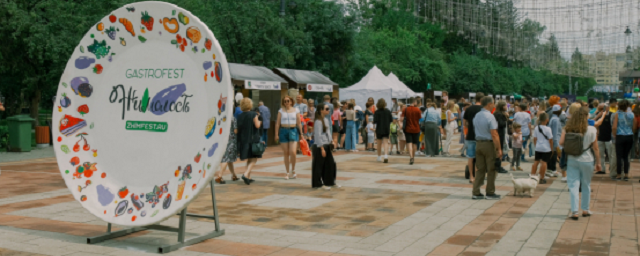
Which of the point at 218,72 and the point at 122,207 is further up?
the point at 218,72

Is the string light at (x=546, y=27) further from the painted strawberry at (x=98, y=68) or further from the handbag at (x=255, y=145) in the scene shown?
the painted strawberry at (x=98, y=68)

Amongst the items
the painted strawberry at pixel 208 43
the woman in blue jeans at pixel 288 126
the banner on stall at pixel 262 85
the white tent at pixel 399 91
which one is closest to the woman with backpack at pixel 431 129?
the banner on stall at pixel 262 85

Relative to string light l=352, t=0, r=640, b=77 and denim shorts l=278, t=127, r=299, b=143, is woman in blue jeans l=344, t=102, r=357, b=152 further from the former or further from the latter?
string light l=352, t=0, r=640, b=77

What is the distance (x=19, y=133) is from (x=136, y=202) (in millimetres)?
14745

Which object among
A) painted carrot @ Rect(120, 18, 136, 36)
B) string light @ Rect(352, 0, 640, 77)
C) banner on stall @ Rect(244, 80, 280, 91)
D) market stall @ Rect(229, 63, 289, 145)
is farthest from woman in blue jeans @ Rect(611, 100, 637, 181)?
string light @ Rect(352, 0, 640, 77)

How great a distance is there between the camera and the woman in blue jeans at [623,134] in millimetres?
13461

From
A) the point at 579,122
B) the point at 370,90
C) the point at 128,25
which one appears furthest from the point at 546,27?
the point at 128,25

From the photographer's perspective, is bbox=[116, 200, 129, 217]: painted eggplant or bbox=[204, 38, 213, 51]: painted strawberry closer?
bbox=[204, 38, 213, 51]: painted strawberry

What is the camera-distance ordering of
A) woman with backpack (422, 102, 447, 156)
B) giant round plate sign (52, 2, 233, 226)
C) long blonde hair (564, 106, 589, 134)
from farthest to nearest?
woman with backpack (422, 102, 447, 156) < long blonde hair (564, 106, 589, 134) < giant round plate sign (52, 2, 233, 226)

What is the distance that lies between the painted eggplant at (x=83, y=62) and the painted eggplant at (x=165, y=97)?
99 cm

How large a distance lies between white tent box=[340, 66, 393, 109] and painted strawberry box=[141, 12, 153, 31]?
21.2 m

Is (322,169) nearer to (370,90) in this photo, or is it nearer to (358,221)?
(358,221)

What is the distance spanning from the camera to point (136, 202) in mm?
6645

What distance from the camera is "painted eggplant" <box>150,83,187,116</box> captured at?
261 inches
